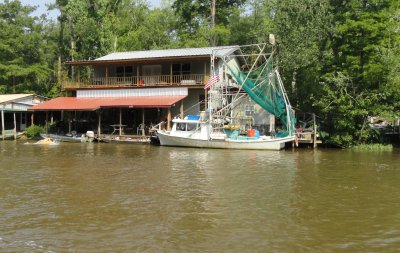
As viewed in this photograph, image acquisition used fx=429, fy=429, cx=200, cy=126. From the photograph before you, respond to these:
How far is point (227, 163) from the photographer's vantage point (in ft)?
70.7

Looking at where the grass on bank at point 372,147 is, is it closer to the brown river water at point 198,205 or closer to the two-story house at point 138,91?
the brown river water at point 198,205

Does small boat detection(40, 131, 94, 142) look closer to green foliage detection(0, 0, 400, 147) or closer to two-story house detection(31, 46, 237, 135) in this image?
two-story house detection(31, 46, 237, 135)

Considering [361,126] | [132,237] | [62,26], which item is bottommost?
[132,237]

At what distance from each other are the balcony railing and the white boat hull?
18.8ft

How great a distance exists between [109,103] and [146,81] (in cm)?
407

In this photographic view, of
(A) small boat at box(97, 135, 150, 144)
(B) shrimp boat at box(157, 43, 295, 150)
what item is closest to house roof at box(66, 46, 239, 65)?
(B) shrimp boat at box(157, 43, 295, 150)

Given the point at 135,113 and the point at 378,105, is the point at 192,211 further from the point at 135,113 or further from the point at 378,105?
the point at 135,113

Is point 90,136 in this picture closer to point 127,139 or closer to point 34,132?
point 127,139

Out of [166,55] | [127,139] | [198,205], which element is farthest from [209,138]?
[198,205]

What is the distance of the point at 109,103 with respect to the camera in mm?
33812

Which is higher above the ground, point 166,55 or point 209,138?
point 166,55

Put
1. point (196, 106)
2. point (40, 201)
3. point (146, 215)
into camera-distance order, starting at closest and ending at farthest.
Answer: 1. point (146, 215)
2. point (40, 201)
3. point (196, 106)

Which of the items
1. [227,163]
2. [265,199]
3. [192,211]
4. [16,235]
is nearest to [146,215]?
[192,211]

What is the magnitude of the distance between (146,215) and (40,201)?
3.71 meters
